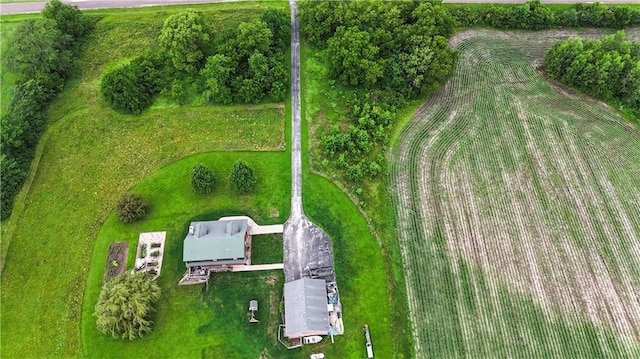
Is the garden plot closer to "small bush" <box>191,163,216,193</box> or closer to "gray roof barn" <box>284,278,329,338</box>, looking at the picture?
"small bush" <box>191,163,216,193</box>

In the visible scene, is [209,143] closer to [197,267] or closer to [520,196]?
[197,267]

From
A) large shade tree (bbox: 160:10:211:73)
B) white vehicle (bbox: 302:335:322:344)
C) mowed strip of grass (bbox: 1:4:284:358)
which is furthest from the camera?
large shade tree (bbox: 160:10:211:73)

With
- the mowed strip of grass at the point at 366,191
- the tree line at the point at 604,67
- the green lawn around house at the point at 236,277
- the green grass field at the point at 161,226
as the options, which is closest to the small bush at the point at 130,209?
the green lawn around house at the point at 236,277

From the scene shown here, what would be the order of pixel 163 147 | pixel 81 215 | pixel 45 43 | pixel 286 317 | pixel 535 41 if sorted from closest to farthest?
pixel 286 317, pixel 81 215, pixel 163 147, pixel 45 43, pixel 535 41

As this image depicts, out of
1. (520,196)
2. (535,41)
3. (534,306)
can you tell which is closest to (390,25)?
(535,41)

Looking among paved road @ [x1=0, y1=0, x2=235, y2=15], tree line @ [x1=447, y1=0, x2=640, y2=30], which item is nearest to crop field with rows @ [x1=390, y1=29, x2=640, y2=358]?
tree line @ [x1=447, y1=0, x2=640, y2=30]

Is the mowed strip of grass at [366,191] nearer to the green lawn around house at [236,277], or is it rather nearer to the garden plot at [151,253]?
the green lawn around house at [236,277]
